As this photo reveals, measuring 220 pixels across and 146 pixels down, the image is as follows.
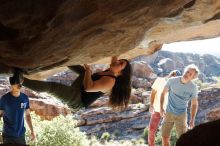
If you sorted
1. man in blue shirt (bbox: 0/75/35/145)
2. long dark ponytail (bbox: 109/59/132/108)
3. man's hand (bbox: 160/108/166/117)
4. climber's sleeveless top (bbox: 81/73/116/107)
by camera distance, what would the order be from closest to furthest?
1. climber's sleeveless top (bbox: 81/73/116/107)
2. long dark ponytail (bbox: 109/59/132/108)
3. man in blue shirt (bbox: 0/75/35/145)
4. man's hand (bbox: 160/108/166/117)

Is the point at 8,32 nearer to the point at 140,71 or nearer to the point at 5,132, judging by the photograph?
the point at 5,132

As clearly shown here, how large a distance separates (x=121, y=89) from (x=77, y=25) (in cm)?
195

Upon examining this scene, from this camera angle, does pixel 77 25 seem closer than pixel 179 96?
Yes

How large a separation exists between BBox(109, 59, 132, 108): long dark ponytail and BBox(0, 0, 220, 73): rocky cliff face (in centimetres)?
53

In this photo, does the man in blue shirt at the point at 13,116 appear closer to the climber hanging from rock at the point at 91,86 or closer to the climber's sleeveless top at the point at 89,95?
the climber hanging from rock at the point at 91,86

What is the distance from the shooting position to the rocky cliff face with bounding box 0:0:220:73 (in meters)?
4.87

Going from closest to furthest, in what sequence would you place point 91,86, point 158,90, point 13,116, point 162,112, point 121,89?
1. point 91,86
2. point 121,89
3. point 13,116
4. point 162,112
5. point 158,90

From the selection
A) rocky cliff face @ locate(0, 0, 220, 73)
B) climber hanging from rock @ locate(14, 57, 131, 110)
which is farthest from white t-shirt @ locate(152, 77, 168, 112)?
climber hanging from rock @ locate(14, 57, 131, 110)

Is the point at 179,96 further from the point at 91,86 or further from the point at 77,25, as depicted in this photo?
the point at 77,25

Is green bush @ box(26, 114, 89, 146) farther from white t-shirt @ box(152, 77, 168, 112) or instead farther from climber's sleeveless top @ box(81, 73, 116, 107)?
climber's sleeveless top @ box(81, 73, 116, 107)

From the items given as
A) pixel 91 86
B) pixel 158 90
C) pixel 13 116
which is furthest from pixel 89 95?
pixel 158 90

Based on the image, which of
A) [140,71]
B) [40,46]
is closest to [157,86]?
[40,46]

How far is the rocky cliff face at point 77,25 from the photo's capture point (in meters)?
4.87

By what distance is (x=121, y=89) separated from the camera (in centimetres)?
697
